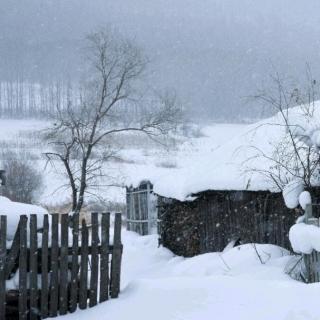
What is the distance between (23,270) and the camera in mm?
5660

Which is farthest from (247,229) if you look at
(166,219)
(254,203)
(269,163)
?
(166,219)

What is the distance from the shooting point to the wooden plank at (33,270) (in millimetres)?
5680

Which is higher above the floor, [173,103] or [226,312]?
[173,103]

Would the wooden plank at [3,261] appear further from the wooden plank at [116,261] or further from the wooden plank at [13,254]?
the wooden plank at [116,261]

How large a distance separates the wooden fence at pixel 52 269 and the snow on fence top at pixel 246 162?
5.50 m

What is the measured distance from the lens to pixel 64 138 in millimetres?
30062

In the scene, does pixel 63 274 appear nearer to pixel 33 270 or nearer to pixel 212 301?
pixel 33 270

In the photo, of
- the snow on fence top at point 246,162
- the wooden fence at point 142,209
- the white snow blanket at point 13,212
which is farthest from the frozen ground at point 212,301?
the wooden fence at point 142,209

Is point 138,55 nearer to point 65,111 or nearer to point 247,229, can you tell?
point 65,111

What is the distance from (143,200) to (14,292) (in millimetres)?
18867

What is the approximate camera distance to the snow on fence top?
11.5 m

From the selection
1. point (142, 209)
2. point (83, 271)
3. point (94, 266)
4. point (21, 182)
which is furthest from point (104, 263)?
point (21, 182)

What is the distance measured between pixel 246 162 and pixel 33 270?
8.30 meters

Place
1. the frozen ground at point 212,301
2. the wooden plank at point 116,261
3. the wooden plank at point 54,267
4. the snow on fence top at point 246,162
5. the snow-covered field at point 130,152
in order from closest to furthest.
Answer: the frozen ground at point 212,301 < the wooden plank at point 54,267 < the wooden plank at point 116,261 < the snow on fence top at point 246,162 < the snow-covered field at point 130,152
